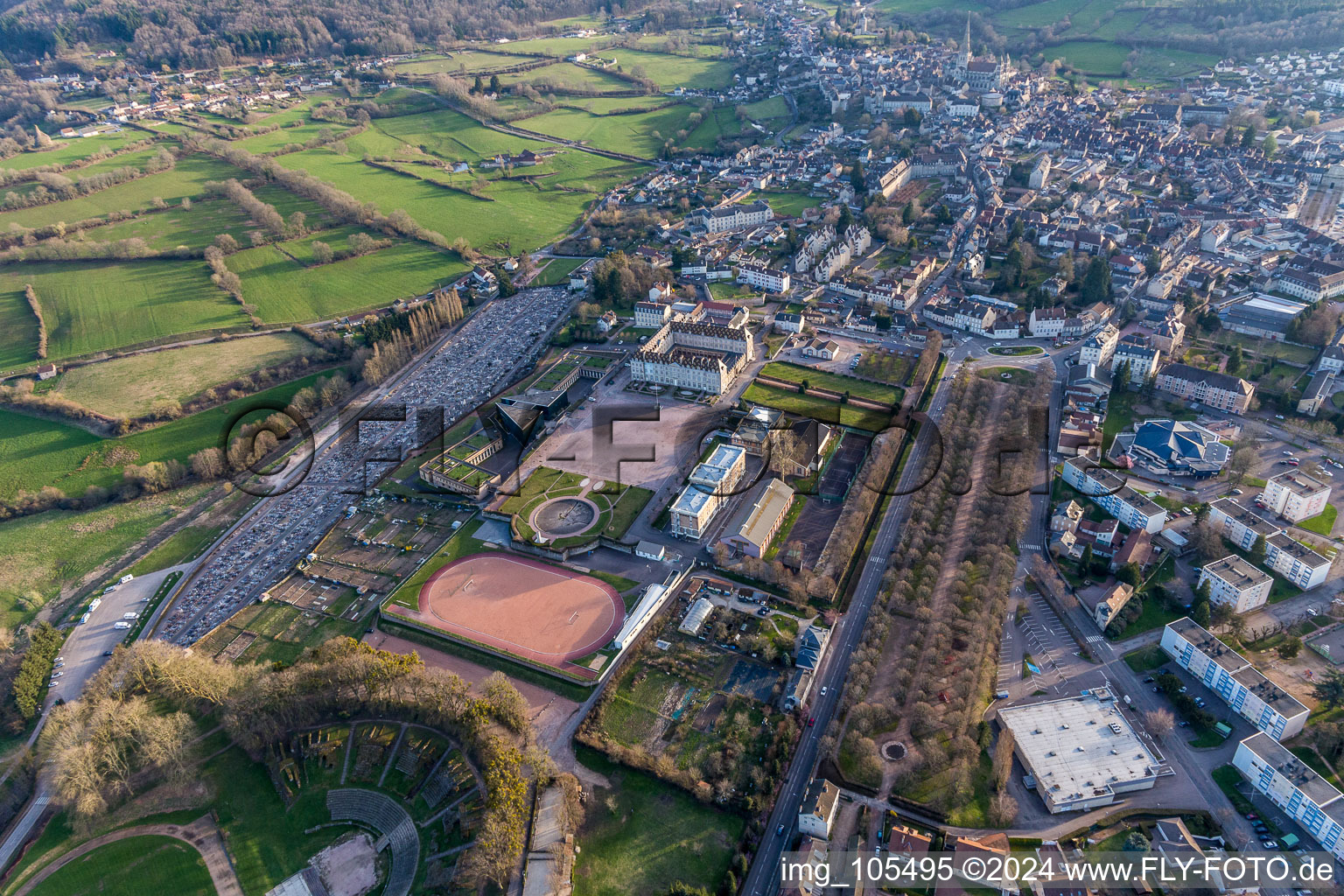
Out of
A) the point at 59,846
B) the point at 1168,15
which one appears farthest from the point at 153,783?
the point at 1168,15

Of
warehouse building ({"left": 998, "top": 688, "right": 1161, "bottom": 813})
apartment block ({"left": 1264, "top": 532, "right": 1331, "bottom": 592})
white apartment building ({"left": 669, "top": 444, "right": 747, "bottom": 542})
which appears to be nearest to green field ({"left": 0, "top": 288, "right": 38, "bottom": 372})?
white apartment building ({"left": 669, "top": 444, "right": 747, "bottom": 542})

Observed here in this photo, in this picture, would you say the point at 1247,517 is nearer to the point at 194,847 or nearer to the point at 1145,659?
the point at 1145,659

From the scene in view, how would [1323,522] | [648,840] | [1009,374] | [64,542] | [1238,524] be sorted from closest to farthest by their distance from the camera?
[648,840]
[1238,524]
[1323,522]
[64,542]
[1009,374]

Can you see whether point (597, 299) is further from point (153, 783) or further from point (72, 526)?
point (153, 783)

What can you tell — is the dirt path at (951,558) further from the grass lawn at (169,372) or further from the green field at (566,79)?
the green field at (566,79)

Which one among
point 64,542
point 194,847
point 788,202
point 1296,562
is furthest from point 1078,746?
point 788,202
